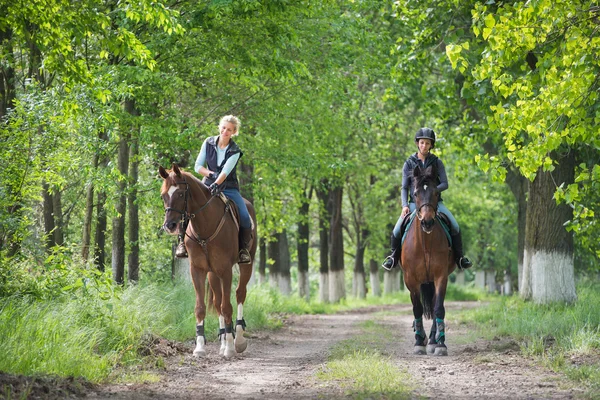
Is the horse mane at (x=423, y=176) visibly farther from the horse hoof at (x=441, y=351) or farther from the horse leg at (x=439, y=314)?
the horse hoof at (x=441, y=351)

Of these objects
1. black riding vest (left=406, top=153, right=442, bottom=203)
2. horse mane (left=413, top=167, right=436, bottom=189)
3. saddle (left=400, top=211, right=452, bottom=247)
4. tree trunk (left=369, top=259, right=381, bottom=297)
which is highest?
black riding vest (left=406, top=153, right=442, bottom=203)

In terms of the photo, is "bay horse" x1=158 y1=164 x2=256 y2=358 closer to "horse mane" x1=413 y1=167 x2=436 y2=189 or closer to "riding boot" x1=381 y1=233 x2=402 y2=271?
"riding boot" x1=381 y1=233 x2=402 y2=271

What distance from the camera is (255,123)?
20625mm

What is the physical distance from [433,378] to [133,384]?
3256mm

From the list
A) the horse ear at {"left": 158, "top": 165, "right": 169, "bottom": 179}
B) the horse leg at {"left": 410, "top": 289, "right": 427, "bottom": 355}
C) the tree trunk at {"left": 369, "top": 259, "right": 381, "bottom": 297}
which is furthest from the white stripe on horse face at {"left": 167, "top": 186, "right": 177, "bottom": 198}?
the tree trunk at {"left": 369, "top": 259, "right": 381, "bottom": 297}

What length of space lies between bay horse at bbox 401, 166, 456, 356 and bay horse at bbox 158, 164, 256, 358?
2593mm

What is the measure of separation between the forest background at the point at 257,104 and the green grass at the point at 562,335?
4.59 feet

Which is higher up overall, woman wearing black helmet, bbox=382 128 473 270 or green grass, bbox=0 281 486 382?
woman wearing black helmet, bbox=382 128 473 270

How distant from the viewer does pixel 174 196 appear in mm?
10930

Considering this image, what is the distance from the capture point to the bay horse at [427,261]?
11.6m

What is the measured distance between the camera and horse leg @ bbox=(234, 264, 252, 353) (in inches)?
474

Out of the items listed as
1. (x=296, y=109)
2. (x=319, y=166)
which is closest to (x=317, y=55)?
(x=296, y=109)

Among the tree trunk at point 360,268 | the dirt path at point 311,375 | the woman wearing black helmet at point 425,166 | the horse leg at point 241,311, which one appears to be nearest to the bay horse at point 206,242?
the horse leg at point 241,311

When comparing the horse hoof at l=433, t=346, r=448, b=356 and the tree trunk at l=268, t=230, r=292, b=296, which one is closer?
the horse hoof at l=433, t=346, r=448, b=356
